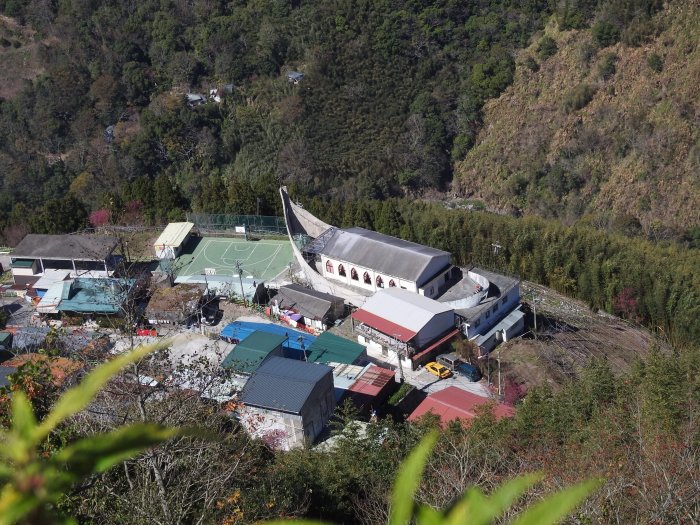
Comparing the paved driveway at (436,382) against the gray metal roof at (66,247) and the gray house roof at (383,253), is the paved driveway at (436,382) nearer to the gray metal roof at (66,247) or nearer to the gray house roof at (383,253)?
the gray house roof at (383,253)

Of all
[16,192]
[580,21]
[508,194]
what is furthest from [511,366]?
[16,192]

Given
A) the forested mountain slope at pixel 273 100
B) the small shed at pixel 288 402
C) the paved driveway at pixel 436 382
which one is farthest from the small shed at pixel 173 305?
the forested mountain slope at pixel 273 100

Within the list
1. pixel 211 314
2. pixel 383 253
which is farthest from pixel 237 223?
pixel 383 253

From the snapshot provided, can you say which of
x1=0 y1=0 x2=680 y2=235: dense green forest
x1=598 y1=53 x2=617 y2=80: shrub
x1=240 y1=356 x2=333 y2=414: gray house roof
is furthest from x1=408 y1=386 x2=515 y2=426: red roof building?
x1=598 y1=53 x2=617 y2=80: shrub

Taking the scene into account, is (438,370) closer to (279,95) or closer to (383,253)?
(383,253)

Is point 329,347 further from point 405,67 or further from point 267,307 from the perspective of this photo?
point 405,67

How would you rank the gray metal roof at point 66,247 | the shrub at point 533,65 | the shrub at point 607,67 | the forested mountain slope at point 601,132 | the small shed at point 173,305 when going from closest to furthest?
the small shed at point 173,305, the gray metal roof at point 66,247, the forested mountain slope at point 601,132, the shrub at point 607,67, the shrub at point 533,65

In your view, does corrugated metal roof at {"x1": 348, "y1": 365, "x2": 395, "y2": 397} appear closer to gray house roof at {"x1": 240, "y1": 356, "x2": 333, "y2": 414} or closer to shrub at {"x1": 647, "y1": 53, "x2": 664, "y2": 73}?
gray house roof at {"x1": 240, "y1": 356, "x2": 333, "y2": 414}
